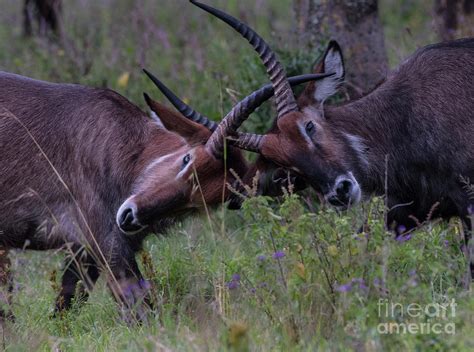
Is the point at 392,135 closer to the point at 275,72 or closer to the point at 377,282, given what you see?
the point at 275,72

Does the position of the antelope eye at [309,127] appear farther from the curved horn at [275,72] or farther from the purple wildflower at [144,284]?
the purple wildflower at [144,284]

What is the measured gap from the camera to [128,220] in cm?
586

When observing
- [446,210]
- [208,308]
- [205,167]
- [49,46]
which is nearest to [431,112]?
[446,210]

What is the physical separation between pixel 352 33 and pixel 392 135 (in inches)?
101

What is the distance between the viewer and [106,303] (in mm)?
6105

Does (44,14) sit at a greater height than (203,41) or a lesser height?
greater

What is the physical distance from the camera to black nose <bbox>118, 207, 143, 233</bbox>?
585 centimetres

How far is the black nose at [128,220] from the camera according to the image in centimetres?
585

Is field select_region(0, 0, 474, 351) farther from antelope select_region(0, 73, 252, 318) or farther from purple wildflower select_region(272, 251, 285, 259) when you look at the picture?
antelope select_region(0, 73, 252, 318)

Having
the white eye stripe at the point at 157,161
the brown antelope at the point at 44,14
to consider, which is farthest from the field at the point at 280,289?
the brown antelope at the point at 44,14

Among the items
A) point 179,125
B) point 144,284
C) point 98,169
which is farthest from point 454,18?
point 144,284

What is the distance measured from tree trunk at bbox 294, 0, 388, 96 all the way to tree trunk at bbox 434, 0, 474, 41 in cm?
92

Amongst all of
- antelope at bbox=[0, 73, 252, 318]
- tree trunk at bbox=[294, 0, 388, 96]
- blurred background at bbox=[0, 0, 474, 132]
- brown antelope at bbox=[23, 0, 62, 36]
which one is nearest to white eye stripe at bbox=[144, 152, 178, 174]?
antelope at bbox=[0, 73, 252, 318]

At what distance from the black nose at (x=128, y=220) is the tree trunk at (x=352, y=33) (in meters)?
3.16
